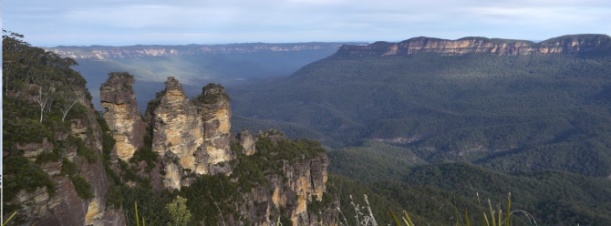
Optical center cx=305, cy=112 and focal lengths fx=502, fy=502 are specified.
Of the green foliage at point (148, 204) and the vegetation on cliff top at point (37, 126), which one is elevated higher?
the vegetation on cliff top at point (37, 126)

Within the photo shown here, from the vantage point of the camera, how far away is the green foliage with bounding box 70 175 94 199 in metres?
21.4

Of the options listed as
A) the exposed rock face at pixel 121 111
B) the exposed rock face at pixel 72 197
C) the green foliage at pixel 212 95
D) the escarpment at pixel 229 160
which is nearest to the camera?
the exposed rock face at pixel 72 197

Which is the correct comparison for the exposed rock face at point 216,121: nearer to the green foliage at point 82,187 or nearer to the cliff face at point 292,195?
the cliff face at point 292,195

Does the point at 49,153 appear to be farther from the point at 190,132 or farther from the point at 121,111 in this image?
the point at 190,132

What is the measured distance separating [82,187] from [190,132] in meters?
13.7

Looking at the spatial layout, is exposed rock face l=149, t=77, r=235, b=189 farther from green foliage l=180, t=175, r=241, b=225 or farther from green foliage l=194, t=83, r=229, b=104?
green foliage l=180, t=175, r=241, b=225

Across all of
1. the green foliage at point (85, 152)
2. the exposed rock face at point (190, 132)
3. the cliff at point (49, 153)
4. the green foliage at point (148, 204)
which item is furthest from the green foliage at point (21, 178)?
the exposed rock face at point (190, 132)

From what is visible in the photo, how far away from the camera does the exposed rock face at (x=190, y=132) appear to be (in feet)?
110

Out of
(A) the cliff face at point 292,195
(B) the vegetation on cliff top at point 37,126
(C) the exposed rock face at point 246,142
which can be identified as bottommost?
(A) the cliff face at point 292,195

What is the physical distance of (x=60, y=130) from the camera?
22188mm

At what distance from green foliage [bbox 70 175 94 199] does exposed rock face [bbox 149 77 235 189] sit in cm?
1091

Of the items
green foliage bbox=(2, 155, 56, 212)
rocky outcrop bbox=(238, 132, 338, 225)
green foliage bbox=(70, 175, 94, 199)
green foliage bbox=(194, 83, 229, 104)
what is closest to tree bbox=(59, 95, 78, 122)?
green foliage bbox=(70, 175, 94, 199)

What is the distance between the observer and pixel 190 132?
116 feet

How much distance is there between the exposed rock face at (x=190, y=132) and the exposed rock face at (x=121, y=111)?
6.00 ft
